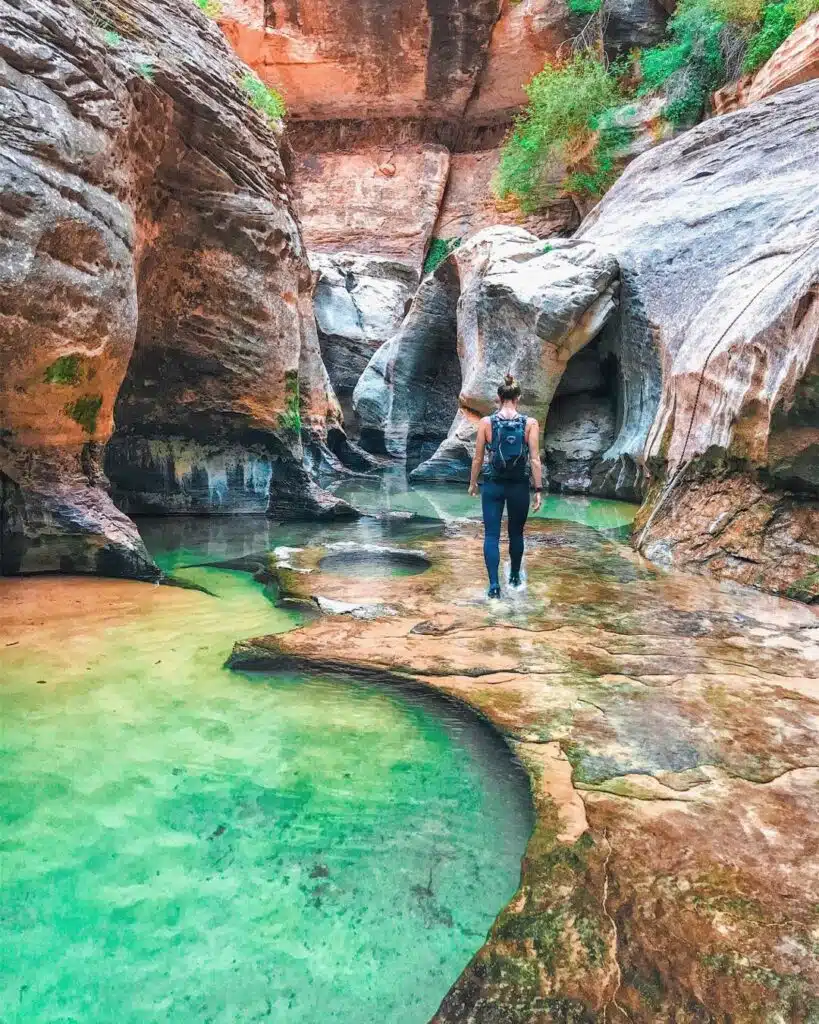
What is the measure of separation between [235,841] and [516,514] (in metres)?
3.16

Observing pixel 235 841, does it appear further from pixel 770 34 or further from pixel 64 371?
pixel 770 34

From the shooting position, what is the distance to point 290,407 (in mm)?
8719

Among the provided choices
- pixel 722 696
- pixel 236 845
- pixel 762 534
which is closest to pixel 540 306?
pixel 762 534

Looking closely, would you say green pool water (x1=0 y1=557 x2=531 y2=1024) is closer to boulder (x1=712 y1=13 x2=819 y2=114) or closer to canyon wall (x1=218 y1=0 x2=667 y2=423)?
boulder (x1=712 y1=13 x2=819 y2=114)

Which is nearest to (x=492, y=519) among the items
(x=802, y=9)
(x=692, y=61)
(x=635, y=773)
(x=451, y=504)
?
(x=635, y=773)

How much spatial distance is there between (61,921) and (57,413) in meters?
4.12

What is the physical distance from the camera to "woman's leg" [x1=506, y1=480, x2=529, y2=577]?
4629mm

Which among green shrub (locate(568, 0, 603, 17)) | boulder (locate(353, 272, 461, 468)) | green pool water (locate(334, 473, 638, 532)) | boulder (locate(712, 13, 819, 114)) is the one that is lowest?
green pool water (locate(334, 473, 638, 532))

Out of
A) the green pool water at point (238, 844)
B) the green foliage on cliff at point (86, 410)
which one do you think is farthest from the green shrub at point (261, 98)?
the green pool water at point (238, 844)

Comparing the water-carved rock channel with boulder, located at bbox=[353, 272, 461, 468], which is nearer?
the water-carved rock channel

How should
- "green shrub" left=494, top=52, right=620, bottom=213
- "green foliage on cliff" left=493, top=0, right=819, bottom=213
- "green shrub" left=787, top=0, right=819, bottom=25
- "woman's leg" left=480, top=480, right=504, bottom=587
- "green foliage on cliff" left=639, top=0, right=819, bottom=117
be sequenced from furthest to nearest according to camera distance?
"green shrub" left=494, top=52, right=620, bottom=213
"green foliage on cliff" left=493, top=0, right=819, bottom=213
"green foliage on cliff" left=639, top=0, right=819, bottom=117
"green shrub" left=787, top=0, right=819, bottom=25
"woman's leg" left=480, top=480, right=504, bottom=587

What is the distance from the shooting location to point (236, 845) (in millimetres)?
2004

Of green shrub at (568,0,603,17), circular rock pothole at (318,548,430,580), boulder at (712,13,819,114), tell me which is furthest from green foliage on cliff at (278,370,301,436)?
green shrub at (568,0,603,17)

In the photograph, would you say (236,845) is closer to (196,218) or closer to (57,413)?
(57,413)
